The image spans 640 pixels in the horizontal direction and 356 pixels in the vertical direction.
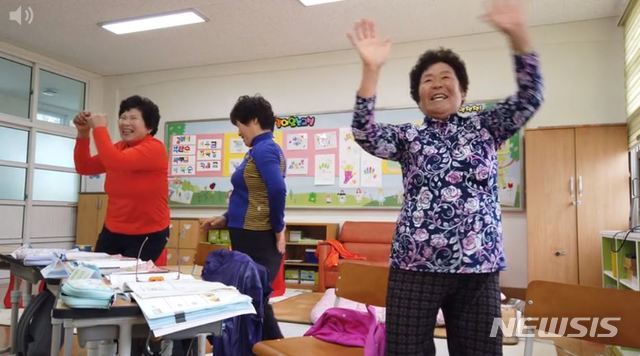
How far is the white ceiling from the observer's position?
4.52 m

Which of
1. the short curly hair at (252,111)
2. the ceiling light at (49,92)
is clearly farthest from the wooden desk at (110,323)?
the ceiling light at (49,92)

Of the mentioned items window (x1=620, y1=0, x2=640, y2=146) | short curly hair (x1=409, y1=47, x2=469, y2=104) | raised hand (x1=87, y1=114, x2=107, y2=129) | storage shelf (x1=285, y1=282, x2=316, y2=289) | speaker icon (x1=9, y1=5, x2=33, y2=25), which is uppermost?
speaker icon (x1=9, y1=5, x2=33, y2=25)

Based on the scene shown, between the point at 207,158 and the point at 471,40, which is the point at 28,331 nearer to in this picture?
the point at 207,158

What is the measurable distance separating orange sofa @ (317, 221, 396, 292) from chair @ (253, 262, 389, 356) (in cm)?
308

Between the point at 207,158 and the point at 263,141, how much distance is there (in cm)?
432

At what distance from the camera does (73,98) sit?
670 centimetres

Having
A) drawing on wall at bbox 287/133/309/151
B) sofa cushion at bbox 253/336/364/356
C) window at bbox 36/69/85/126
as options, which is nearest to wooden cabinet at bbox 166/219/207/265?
drawing on wall at bbox 287/133/309/151

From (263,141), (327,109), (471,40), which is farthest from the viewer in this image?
(327,109)

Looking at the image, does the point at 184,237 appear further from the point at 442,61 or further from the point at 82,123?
the point at 442,61

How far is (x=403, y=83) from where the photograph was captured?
5.47 metres

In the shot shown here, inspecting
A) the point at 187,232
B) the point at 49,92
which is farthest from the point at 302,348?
the point at 49,92

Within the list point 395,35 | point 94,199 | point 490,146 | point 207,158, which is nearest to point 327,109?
point 395,35

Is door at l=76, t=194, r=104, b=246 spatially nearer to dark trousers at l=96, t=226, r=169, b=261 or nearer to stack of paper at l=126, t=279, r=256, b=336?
dark trousers at l=96, t=226, r=169, b=261

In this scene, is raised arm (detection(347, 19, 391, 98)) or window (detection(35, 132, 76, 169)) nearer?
raised arm (detection(347, 19, 391, 98))
